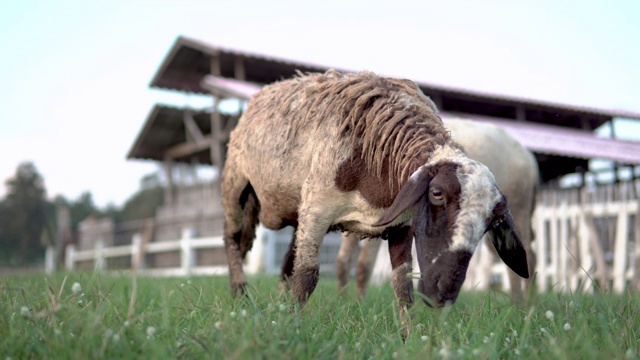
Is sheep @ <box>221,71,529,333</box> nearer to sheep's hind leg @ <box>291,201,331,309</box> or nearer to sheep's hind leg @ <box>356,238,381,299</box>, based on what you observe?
sheep's hind leg @ <box>291,201,331,309</box>

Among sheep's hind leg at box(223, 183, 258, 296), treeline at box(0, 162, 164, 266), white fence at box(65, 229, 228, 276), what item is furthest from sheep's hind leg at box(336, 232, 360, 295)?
treeline at box(0, 162, 164, 266)

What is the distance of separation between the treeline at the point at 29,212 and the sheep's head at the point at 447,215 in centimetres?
4212

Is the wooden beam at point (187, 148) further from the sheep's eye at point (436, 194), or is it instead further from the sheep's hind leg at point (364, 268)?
the sheep's eye at point (436, 194)

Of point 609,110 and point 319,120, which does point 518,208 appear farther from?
point 609,110

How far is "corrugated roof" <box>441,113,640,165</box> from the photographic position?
16375mm

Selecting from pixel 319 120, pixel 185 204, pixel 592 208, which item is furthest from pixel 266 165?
pixel 185 204

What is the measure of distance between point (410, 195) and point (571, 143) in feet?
55.3

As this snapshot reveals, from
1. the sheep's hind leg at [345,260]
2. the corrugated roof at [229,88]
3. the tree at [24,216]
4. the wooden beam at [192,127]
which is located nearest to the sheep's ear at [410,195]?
the sheep's hind leg at [345,260]

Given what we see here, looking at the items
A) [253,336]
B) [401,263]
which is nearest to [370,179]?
[401,263]

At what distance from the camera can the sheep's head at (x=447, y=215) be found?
10.1 ft

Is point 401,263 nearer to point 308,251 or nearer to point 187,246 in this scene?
point 308,251

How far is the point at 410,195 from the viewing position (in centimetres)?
320

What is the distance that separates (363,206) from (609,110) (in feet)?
69.5

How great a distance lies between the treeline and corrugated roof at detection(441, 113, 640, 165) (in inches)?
1261
